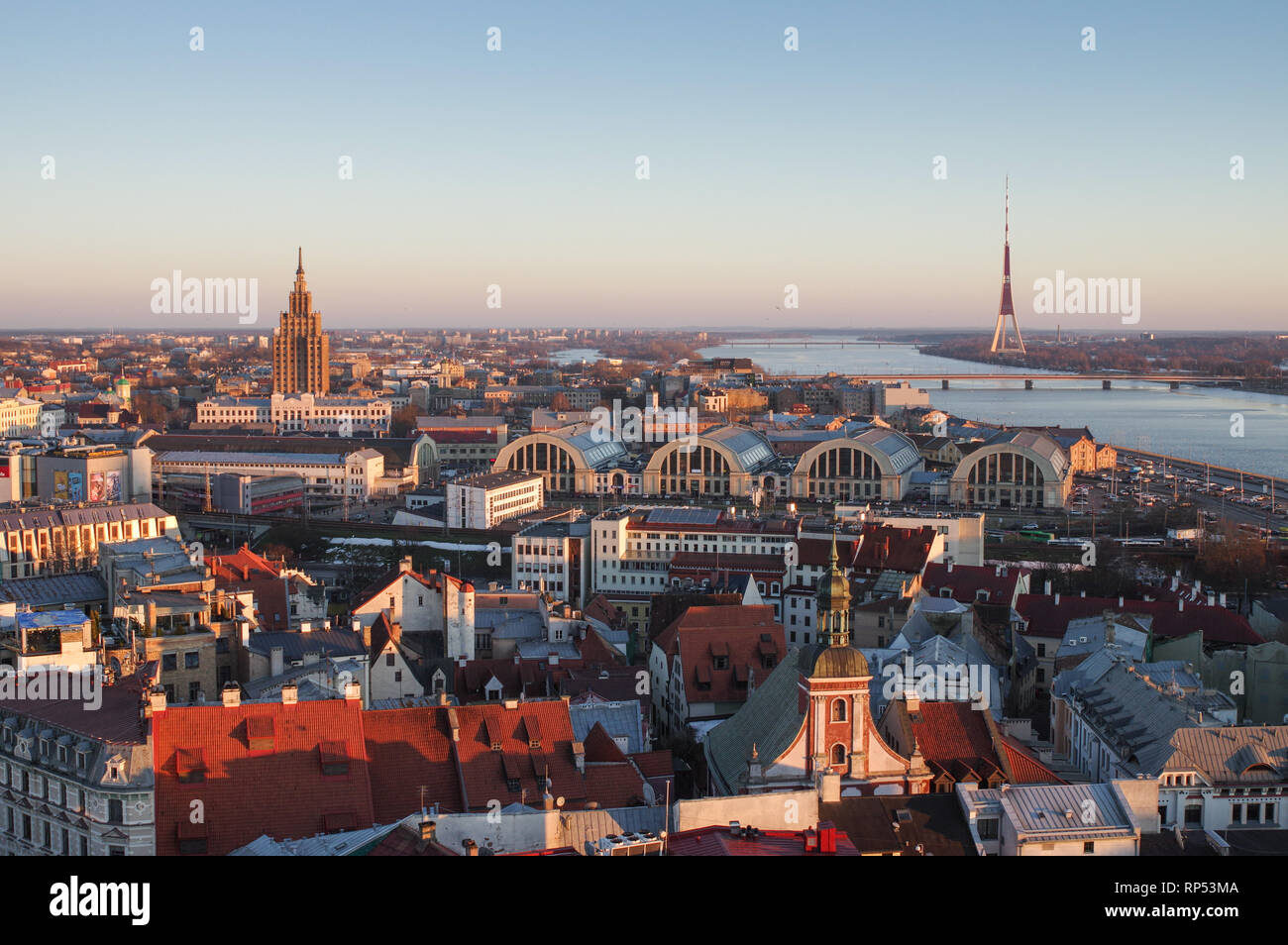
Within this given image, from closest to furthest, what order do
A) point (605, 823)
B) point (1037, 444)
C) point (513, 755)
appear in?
point (605, 823) → point (513, 755) → point (1037, 444)

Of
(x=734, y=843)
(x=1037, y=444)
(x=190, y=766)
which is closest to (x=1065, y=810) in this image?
(x=734, y=843)

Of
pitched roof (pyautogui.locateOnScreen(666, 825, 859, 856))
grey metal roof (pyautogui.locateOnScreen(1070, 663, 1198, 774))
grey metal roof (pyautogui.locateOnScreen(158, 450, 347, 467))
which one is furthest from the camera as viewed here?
grey metal roof (pyautogui.locateOnScreen(158, 450, 347, 467))

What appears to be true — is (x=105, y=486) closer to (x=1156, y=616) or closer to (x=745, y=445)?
(x=745, y=445)

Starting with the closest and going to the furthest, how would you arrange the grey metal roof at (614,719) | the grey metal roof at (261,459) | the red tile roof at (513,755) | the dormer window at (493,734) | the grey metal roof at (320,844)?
the grey metal roof at (320,844), the red tile roof at (513,755), the dormer window at (493,734), the grey metal roof at (614,719), the grey metal roof at (261,459)

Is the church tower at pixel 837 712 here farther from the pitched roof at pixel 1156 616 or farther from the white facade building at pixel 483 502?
the white facade building at pixel 483 502

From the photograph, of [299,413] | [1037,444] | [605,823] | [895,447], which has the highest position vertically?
[299,413]

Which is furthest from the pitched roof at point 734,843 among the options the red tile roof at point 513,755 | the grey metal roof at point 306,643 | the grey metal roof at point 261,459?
the grey metal roof at point 261,459

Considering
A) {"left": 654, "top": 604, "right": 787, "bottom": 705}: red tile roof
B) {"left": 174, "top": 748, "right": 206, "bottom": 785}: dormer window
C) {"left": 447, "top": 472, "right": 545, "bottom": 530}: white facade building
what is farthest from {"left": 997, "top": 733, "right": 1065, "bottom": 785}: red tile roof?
{"left": 447, "top": 472, "right": 545, "bottom": 530}: white facade building

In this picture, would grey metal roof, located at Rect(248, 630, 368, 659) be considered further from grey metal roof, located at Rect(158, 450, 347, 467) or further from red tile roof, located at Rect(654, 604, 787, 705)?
grey metal roof, located at Rect(158, 450, 347, 467)

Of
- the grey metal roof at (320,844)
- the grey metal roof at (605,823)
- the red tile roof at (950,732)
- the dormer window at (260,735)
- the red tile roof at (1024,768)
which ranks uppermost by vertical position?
the dormer window at (260,735)
